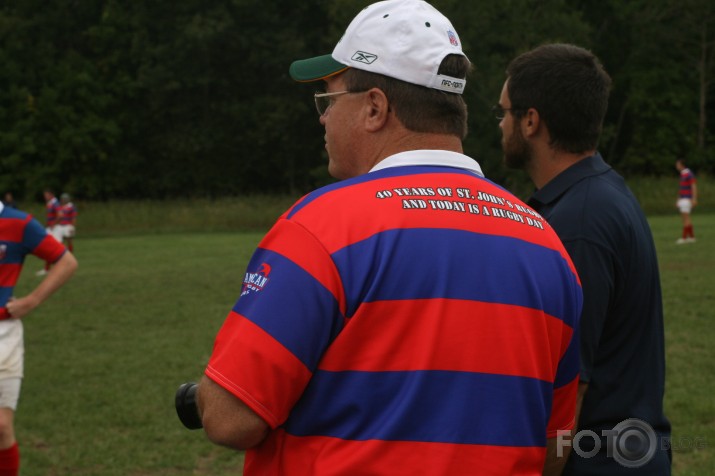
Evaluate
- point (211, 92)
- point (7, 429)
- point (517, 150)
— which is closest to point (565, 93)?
point (517, 150)

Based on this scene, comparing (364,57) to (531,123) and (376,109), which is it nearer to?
(376,109)

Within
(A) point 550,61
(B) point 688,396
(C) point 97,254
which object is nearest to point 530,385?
(A) point 550,61

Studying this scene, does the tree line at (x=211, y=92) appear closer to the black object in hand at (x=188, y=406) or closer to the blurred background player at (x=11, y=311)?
the blurred background player at (x=11, y=311)

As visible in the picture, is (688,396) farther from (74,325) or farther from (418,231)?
(74,325)

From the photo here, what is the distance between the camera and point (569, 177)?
2.97m

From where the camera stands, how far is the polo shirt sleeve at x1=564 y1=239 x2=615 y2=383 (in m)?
2.71

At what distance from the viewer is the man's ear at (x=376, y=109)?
217 centimetres

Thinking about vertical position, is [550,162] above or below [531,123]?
below

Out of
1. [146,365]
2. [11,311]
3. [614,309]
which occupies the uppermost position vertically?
[614,309]

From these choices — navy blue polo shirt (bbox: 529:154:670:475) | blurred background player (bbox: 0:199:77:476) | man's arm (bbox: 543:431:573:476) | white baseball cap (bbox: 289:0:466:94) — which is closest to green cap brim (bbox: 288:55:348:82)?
white baseball cap (bbox: 289:0:466:94)

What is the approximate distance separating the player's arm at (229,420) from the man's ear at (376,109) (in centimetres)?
69

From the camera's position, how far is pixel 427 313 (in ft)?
6.40

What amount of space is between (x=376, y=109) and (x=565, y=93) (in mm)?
1009

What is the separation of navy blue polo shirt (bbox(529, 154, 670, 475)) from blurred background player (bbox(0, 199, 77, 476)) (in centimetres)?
381
